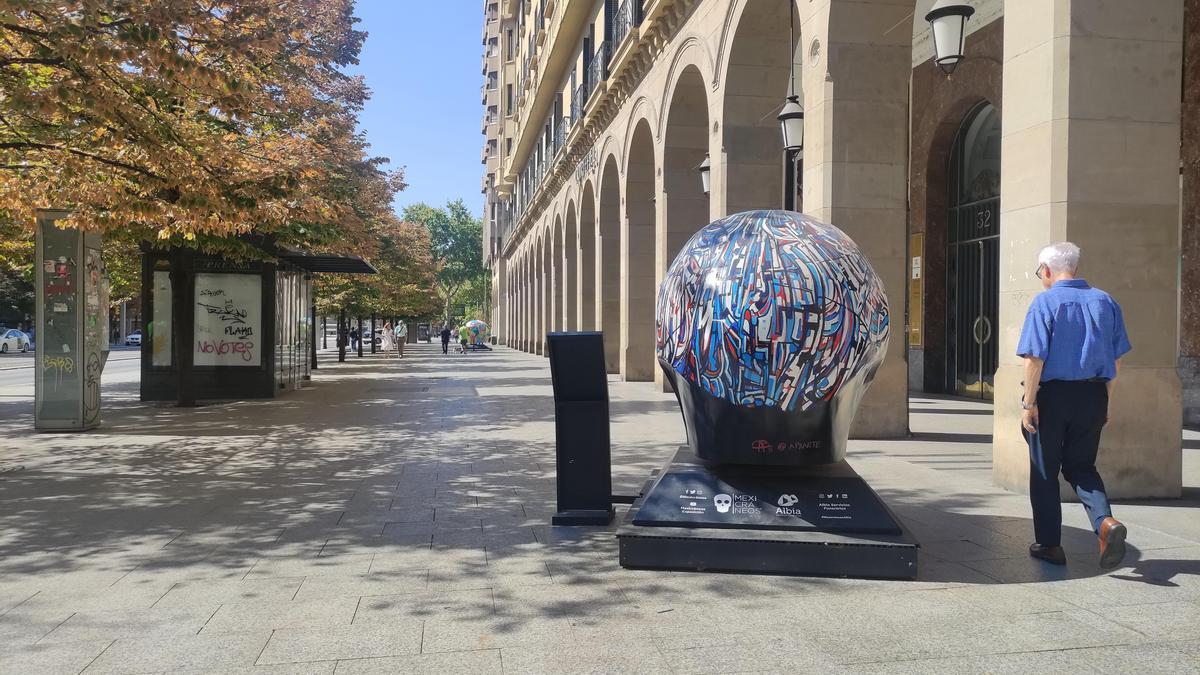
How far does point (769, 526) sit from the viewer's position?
16.3 feet

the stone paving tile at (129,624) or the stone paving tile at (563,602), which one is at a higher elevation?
the stone paving tile at (563,602)

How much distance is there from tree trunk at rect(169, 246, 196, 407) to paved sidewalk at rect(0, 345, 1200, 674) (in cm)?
608

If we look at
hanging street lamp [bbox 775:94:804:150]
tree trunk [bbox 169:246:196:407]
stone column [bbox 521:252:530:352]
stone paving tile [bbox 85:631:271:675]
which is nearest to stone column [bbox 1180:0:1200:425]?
hanging street lamp [bbox 775:94:804:150]

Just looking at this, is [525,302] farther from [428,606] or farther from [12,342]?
[428,606]

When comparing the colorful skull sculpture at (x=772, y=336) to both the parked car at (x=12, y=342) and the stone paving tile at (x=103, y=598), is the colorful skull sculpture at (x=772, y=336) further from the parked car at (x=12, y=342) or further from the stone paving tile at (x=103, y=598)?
the parked car at (x=12, y=342)

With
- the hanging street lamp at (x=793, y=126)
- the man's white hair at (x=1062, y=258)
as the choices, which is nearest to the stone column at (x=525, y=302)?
Answer: the hanging street lamp at (x=793, y=126)

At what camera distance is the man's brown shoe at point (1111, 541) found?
4.80 metres

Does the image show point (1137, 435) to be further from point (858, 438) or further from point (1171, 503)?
point (858, 438)

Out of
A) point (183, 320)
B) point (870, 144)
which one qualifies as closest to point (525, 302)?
point (183, 320)

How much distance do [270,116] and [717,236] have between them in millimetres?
15634

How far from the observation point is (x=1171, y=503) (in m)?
7.00

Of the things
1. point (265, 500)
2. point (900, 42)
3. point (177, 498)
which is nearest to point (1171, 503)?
point (900, 42)

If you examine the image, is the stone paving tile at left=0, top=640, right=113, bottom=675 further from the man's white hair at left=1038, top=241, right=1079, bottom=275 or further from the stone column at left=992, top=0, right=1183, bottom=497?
the stone column at left=992, top=0, right=1183, bottom=497

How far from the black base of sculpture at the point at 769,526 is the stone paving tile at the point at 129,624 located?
2233 millimetres
